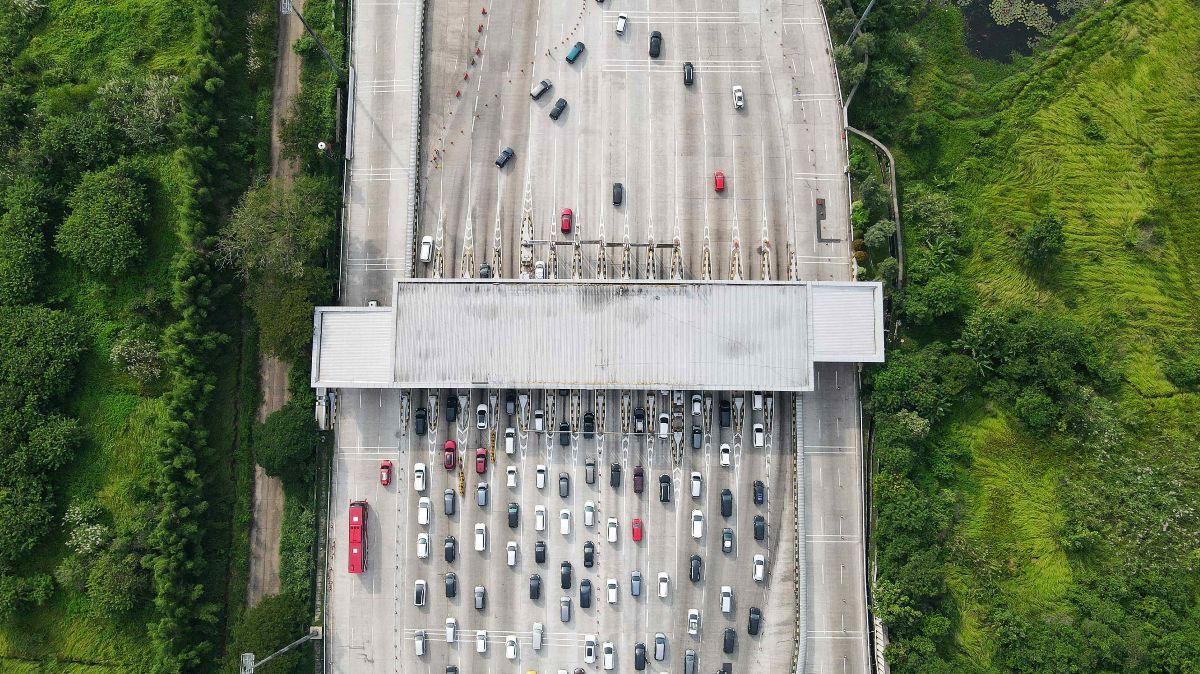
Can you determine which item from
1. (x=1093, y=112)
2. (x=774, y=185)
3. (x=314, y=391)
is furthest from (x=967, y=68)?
(x=314, y=391)

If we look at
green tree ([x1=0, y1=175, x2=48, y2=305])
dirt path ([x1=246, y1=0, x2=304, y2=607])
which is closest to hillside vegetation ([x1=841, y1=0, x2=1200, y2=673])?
dirt path ([x1=246, y1=0, x2=304, y2=607])

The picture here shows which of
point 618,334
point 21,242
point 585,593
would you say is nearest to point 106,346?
point 21,242

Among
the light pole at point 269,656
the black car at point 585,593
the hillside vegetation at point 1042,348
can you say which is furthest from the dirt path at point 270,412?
the hillside vegetation at point 1042,348

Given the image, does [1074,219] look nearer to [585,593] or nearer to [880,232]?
[880,232]

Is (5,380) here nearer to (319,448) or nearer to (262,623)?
(319,448)

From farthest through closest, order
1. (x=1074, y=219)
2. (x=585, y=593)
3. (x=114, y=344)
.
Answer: (x=1074, y=219) < (x=585, y=593) < (x=114, y=344)

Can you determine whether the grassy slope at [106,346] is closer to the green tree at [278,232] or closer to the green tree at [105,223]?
the green tree at [105,223]
